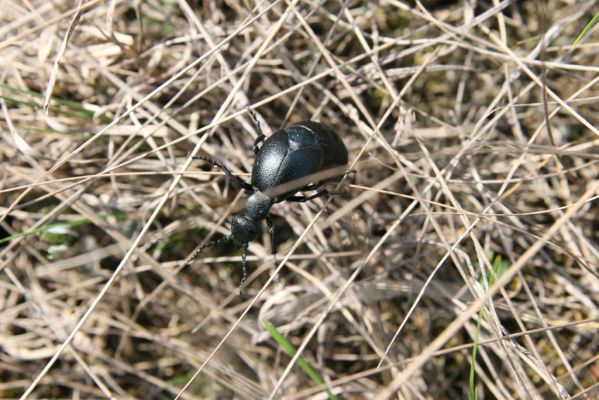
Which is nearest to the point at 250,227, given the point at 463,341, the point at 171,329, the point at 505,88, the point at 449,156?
the point at 171,329

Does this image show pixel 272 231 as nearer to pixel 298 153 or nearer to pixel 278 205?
pixel 278 205

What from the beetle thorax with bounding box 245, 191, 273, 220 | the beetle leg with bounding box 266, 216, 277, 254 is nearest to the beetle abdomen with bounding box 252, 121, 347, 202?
the beetle thorax with bounding box 245, 191, 273, 220

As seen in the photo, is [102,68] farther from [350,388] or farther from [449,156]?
[350,388]

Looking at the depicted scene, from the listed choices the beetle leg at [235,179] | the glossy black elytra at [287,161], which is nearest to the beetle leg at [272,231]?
the glossy black elytra at [287,161]

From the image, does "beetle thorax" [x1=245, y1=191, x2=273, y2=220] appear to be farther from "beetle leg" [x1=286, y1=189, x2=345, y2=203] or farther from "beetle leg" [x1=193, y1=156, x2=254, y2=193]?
"beetle leg" [x1=286, y1=189, x2=345, y2=203]

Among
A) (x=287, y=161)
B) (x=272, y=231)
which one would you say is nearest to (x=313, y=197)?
(x=287, y=161)
